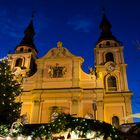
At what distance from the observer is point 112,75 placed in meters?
29.3

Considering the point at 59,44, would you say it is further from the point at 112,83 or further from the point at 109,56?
the point at 112,83

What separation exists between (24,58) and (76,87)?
33.8 feet

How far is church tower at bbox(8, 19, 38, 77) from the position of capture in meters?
31.3

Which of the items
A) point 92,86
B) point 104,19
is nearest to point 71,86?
point 92,86

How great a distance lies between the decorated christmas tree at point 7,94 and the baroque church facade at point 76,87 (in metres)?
5.83

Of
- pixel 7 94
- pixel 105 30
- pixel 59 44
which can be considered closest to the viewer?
pixel 7 94

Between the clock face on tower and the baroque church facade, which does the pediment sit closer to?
the baroque church facade

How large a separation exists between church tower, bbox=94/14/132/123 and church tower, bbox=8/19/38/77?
346 inches

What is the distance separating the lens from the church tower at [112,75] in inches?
1035

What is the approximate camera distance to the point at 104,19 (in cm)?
3881

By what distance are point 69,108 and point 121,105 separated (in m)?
5.76

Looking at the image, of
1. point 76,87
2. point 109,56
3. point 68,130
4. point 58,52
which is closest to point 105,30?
point 109,56

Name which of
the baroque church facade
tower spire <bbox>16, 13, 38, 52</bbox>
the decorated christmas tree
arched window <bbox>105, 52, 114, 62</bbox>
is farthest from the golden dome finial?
the decorated christmas tree

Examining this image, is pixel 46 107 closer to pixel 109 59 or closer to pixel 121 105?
pixel 121 105
